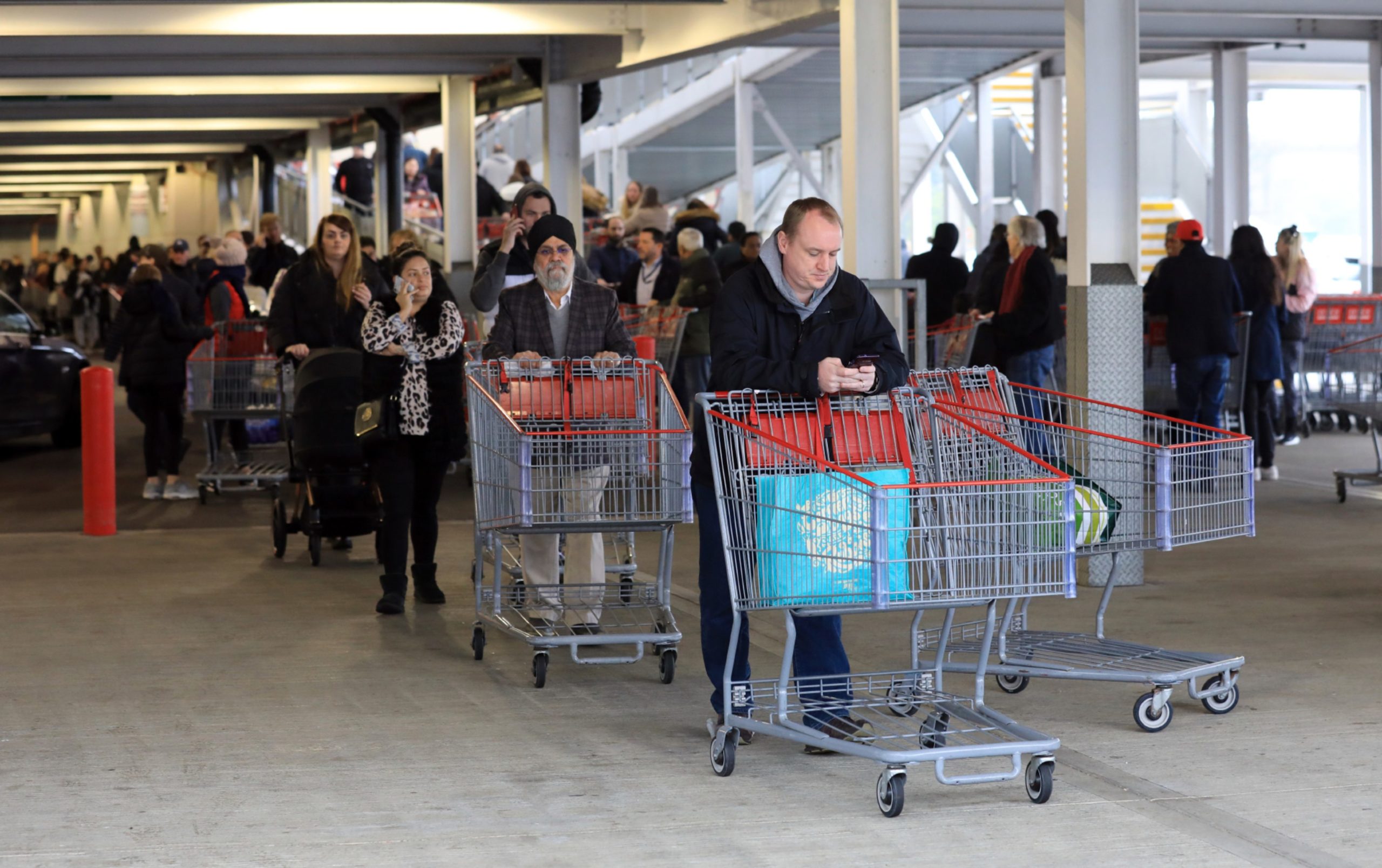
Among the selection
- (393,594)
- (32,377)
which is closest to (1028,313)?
(393,594)

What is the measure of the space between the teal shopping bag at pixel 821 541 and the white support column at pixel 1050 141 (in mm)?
20227

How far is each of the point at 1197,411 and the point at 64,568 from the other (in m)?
7.96

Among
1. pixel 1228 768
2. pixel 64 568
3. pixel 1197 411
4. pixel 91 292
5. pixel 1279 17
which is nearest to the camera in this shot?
pixel 1228 768

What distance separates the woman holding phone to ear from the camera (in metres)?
7.70

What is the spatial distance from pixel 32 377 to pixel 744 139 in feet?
44.2

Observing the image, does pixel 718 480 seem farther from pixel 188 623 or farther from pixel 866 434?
pixel 188 623

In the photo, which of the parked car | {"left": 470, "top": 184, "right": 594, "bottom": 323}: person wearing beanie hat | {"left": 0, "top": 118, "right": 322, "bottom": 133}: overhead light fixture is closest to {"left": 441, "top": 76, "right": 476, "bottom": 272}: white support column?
the parked car

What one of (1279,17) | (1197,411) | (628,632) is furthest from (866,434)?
(1279,17)

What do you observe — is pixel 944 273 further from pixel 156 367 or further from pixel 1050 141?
pixel 1050 141

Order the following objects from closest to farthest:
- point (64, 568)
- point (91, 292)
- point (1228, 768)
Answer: point (1228, 768), point (64, 568), point (91, 292)

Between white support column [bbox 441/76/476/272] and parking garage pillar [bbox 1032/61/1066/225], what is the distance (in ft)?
27.9

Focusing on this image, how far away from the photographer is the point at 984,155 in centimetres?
2605

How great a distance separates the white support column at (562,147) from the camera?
17656mm

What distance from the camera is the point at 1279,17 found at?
742 inches
